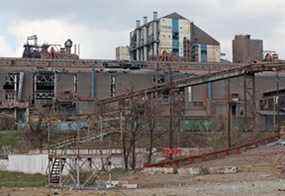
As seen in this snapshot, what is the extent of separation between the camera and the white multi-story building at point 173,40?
102 m

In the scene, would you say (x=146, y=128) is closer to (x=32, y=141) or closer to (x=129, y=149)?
(x=129, y=149)

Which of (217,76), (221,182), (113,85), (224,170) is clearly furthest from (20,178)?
(113,85)

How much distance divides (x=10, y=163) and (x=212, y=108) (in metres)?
37.3

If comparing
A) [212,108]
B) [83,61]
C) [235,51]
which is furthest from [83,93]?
[235,51]

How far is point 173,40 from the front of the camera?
338ft

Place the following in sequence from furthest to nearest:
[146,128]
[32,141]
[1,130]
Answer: [1,130]
[32,141]
[146,128]

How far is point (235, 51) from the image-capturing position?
101 m

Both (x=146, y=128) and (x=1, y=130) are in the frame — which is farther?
(x=1, y=130)

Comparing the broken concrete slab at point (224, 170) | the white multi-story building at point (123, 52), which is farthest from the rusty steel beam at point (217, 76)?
the white multi-story building at point (123, 52)

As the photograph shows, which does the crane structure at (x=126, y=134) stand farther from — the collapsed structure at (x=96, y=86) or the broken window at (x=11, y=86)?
the broken window at (x=11, y=86)

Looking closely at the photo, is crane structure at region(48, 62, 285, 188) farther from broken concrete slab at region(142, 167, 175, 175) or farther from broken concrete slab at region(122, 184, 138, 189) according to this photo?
broken concrete slab at region(142, 167, 175, 175)

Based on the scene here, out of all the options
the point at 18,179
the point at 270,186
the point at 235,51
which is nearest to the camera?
the point at 270,186

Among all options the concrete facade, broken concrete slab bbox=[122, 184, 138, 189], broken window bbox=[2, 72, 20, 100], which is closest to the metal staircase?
broken concrete slab bbox=[122, 184, 138, 189]

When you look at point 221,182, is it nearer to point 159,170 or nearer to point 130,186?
point 130,186
